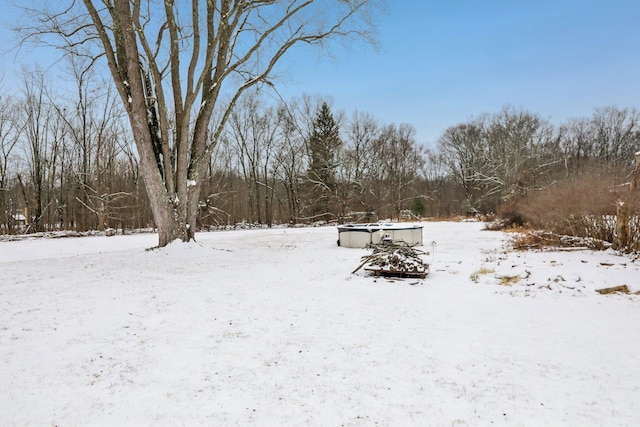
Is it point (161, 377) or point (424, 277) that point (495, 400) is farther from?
point (424, 277)

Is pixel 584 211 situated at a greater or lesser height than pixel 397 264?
greater

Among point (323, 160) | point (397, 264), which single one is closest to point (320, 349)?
point (397, 264)

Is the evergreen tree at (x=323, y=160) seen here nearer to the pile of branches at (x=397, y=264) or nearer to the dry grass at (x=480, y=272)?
the pile of branches at (x=397, y=264)

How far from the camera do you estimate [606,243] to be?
8617 millimetres

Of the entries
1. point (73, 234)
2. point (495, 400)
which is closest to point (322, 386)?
point (495, 400)

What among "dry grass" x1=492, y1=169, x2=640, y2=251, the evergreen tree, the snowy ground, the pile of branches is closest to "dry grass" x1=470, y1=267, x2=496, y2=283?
the snowy ground

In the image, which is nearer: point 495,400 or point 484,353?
point 495,400

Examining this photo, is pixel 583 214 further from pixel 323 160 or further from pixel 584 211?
pixel 323 160

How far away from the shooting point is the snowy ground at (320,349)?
2.69 m

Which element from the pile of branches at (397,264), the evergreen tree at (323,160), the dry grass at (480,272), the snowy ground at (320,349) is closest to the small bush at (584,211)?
the snowy ground at (320,349)

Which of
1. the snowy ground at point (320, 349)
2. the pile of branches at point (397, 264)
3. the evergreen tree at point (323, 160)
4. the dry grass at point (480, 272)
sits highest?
the evergreen tree at point (323, 160)

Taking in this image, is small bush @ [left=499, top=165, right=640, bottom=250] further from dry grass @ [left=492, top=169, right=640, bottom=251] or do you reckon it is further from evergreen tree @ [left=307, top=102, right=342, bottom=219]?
evergreen tree @ [left=307, top=102, right=342, bottom=219]

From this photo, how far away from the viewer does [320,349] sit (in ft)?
12.6

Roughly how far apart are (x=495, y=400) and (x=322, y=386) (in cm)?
138
